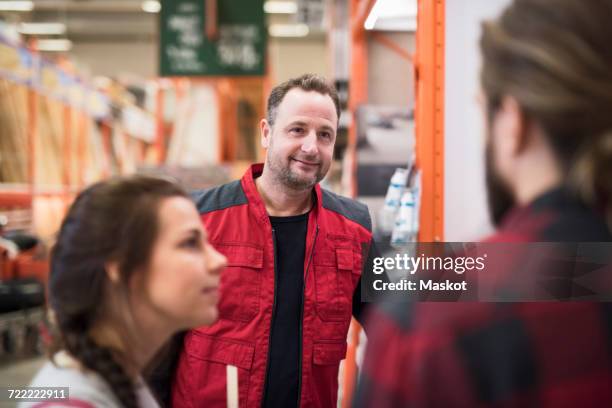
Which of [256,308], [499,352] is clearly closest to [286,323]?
[256,308]

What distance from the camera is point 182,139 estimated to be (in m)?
7.28

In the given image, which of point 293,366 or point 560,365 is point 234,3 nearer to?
point 293,366

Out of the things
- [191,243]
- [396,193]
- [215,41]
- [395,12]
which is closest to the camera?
[191,243]

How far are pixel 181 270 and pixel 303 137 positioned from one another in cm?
72

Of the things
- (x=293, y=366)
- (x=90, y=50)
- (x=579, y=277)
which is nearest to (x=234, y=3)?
(x=293, y=366)

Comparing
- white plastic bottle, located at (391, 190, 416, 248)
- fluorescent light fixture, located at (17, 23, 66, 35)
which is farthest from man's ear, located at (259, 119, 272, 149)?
fluorescent light fixture, located at (17, 23, 66, 35)

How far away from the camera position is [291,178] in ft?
6.09

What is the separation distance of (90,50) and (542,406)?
18255mm

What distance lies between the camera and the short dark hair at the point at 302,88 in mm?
1840

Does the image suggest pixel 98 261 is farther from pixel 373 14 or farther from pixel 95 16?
pixel 95 16

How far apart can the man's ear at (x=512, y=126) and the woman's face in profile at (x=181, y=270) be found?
2.10 ft

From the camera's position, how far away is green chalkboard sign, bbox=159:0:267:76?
5.73 m

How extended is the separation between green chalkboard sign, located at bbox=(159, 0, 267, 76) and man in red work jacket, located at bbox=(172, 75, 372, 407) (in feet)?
13.1

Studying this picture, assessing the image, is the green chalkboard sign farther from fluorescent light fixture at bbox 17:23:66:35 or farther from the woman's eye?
fluorescent light fixture at bbox 17:23:66:35
